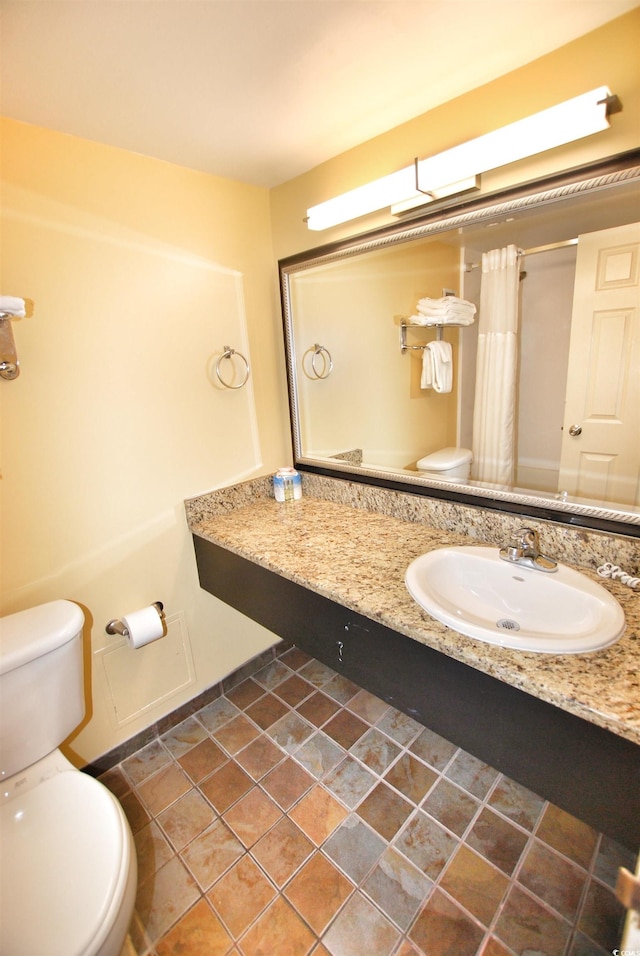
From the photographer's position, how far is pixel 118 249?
1396 millimetres

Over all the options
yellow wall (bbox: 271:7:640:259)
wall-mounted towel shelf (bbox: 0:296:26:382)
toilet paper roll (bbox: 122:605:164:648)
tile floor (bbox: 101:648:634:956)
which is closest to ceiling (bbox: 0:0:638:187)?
yellow wall (bbox: 271:7:640:259)

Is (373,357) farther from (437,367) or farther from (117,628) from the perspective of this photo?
(117,628)

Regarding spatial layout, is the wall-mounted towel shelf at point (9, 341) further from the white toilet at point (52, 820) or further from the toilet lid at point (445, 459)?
the toilet lid at point (445, 459)

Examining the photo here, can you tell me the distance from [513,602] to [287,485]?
3.50 ft

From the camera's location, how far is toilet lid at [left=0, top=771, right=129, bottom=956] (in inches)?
32.1

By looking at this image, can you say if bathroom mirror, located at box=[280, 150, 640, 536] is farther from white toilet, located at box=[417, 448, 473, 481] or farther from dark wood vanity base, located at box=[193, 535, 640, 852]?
dark wood vanity base, located at box=[193, 535, 640, 852]

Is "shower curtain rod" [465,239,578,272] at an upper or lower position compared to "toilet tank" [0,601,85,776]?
upper

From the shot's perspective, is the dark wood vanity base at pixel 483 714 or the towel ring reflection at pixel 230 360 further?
the towel ring reflection at pixel 230 360

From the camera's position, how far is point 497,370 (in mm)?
1354

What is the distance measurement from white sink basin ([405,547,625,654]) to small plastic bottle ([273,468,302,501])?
2.74 ft

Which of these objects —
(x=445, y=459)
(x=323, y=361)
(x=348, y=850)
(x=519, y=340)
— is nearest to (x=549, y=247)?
(x=519, y=340)

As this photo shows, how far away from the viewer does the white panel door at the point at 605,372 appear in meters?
1.07

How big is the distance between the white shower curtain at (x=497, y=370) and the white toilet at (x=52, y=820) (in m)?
1.37

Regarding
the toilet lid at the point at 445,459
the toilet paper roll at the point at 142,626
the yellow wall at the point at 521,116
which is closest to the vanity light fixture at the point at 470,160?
the yellow wall at the point at 521,116
